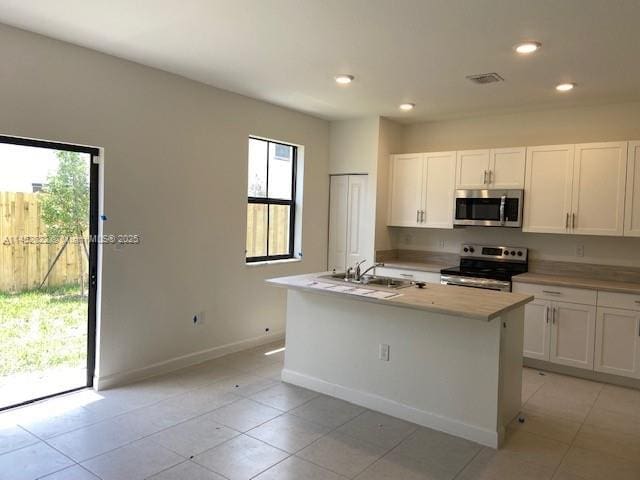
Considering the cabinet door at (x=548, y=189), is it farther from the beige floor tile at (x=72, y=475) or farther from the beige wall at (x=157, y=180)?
the beige floor tile at (x=72, y=475)

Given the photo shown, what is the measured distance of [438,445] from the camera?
2990 millimetres

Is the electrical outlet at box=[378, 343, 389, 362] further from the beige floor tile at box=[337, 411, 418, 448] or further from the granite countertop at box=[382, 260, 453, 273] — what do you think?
the granite countertop at box=[382, 260, 453, 273]

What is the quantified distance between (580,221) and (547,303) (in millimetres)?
864

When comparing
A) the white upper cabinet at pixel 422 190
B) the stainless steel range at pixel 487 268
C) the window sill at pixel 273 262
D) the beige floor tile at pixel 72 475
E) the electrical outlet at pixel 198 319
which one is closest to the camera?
the beige floor tile at pixel 72 475

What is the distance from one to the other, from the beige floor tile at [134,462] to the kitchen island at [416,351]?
139 cm

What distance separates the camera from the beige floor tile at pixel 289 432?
2.94 metres

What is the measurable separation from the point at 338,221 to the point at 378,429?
10.3 feet

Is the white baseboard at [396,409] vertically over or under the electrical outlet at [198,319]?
under

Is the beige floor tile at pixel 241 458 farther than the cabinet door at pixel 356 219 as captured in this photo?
No

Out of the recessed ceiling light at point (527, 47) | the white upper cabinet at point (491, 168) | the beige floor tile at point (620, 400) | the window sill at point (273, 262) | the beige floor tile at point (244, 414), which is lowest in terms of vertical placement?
the beige floor tile at point (244, 414)

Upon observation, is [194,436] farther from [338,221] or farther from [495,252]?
[495,252]

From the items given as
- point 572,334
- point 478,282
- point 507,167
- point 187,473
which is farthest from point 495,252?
point 187,473

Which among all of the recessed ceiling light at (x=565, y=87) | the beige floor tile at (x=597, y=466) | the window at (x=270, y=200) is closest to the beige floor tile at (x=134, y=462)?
the beige floor tile at (x=597, y=466)

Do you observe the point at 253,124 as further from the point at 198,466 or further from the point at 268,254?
the point at 198,466
